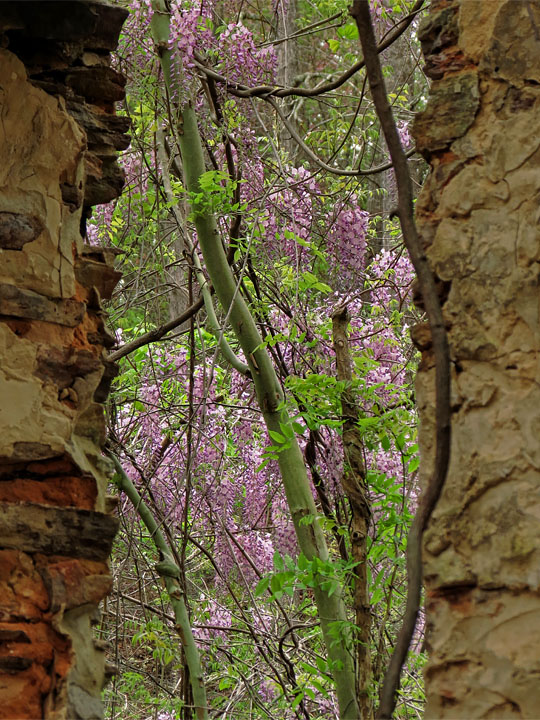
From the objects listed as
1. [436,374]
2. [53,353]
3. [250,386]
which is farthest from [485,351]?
[250,386]

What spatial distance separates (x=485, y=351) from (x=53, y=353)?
101cm

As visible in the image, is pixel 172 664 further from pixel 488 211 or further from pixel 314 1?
pixel 488 211

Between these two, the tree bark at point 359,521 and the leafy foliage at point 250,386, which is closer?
the tree bark at point 359,521

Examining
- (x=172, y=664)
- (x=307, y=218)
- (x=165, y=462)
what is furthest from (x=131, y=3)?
(x=172, y=664)

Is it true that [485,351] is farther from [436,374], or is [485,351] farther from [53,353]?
[53,353]

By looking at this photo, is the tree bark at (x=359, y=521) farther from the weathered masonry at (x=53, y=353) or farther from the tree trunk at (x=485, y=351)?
the tree trunk at (x=485, y=351)

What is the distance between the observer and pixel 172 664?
5.69 meters

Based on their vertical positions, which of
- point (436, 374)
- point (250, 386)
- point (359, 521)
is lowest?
point (436, 374)

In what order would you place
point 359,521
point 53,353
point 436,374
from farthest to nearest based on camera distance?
1. point 359,521
2. point 53,353
3. point 436,374

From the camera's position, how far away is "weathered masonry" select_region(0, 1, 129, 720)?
1892 mm

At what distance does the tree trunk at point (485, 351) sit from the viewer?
1.49 metres

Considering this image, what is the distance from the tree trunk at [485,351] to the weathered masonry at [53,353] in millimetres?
802

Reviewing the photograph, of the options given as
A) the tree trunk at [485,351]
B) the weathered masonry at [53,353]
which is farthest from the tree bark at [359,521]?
the tree trunk at [485,351]

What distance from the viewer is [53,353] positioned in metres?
2.09
